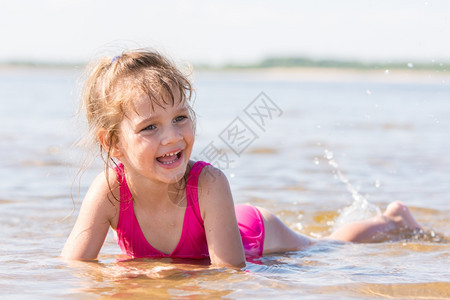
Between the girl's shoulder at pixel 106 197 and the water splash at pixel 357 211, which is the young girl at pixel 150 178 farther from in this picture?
the water splash at pixel 357 211

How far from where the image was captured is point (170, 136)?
299cm

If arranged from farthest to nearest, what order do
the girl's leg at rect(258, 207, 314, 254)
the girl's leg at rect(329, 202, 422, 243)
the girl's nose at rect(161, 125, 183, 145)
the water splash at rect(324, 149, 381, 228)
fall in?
the water splash at rect(324, 149, 381, 228), the girl's leg at rect(329, 202, 422, 243), the girl's leg at rect(258, 207, 314, 254), the girl's nose at rect(161, 125, 183, 145)

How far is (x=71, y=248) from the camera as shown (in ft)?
11.0

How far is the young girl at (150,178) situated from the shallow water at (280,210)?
0.40 ft

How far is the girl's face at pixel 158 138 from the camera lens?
3.01 meters

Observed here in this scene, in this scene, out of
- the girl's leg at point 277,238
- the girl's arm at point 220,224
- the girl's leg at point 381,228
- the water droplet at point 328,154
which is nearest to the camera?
the girl's arm at point 220,224

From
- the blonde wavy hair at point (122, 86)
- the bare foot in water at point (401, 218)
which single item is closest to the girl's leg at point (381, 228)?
the bare foot in water at point (401, 218)

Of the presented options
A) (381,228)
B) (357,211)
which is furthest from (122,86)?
(357,211)

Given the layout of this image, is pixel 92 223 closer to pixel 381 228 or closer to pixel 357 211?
pixel 381 228

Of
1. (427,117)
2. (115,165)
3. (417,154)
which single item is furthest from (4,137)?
(427,117)

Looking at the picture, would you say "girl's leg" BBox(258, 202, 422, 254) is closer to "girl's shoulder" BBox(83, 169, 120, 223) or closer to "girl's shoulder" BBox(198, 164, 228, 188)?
"girl's shoulder" BBox(198, 164, 228, 188)

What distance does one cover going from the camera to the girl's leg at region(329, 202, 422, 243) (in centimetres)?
431

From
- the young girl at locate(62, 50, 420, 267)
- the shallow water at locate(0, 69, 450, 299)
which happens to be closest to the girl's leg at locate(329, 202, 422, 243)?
the shallow water at locate(0, 69, 450, 299)

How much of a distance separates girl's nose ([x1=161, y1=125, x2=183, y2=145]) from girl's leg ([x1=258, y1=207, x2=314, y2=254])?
1.13 meters
